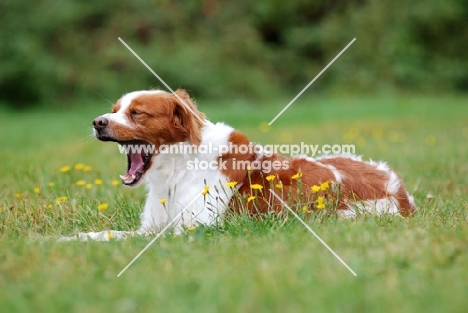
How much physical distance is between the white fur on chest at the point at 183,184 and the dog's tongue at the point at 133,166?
0.09m

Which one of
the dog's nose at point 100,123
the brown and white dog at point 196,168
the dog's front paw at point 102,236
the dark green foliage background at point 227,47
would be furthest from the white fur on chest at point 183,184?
the dark green foliage background at point 227,47

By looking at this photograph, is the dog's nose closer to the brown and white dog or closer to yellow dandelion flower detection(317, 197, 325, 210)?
the brown and white dog

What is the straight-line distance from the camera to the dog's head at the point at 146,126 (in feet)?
16.2

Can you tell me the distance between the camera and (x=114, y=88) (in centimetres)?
1991

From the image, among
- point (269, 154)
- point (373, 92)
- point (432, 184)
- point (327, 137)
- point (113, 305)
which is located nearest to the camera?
point (113, 305)

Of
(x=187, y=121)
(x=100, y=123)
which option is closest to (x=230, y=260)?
(x=187, y=121)

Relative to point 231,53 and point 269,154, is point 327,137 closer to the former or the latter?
point 269,154

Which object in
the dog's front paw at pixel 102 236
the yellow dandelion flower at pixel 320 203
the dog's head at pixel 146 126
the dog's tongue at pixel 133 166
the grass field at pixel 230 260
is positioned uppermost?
the dog's head at pixel 146 126

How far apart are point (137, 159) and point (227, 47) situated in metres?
17.5

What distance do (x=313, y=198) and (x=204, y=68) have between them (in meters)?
16.7

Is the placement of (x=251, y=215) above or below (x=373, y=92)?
above

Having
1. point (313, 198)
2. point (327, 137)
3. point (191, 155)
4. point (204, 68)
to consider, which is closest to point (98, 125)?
point (191, 155)

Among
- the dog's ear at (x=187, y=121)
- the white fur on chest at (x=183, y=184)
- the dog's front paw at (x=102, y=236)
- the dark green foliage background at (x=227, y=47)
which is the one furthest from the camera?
the dark green foliage background at (x=227, y=47)

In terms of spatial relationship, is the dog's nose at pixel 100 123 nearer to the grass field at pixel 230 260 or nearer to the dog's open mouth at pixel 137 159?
the dog's open mouth at pixel 137 159
